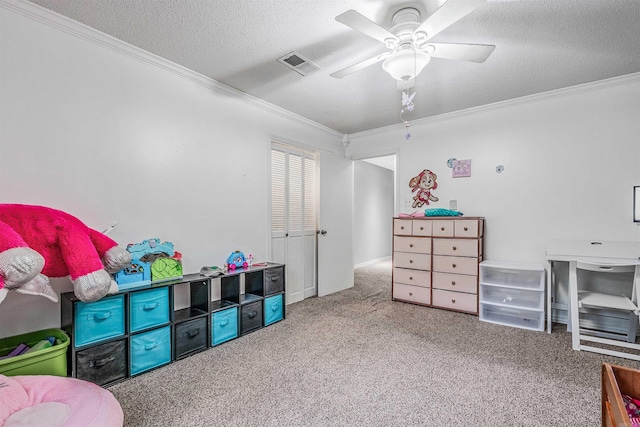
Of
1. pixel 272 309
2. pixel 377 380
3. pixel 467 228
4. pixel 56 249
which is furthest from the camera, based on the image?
pixel 467 228

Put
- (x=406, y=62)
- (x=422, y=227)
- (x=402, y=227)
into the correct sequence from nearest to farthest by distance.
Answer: (x=406, y=62) → (x=422, y=227) → (x=402, y=227)

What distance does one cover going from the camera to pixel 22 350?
174cm

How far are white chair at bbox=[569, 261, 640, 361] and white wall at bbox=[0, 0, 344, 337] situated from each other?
2973mm

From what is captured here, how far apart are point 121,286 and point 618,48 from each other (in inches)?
164

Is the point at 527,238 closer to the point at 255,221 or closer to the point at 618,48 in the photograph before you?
the point at 618,48

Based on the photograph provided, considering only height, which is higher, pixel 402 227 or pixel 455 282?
pixel 402 227

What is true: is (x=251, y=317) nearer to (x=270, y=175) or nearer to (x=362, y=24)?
(x=270, y=175)

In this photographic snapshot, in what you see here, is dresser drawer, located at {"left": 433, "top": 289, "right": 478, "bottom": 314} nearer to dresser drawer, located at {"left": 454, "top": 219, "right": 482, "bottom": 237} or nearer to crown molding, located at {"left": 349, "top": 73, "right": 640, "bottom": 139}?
dresser drawer, located at {"left": 454, "top": 219, "right": 482, "bottom": 237}

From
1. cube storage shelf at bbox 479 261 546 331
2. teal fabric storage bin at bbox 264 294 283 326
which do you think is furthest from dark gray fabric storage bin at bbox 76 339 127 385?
cube storage shelf at bbox 479 261 546 331

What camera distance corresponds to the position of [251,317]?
114 inches

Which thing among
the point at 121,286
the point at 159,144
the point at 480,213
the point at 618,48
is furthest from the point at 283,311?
the point at 618,48

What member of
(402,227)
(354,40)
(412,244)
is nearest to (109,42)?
(354,40)

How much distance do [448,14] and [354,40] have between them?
83 cm

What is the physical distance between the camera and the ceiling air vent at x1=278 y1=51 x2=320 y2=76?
2.47 metres
